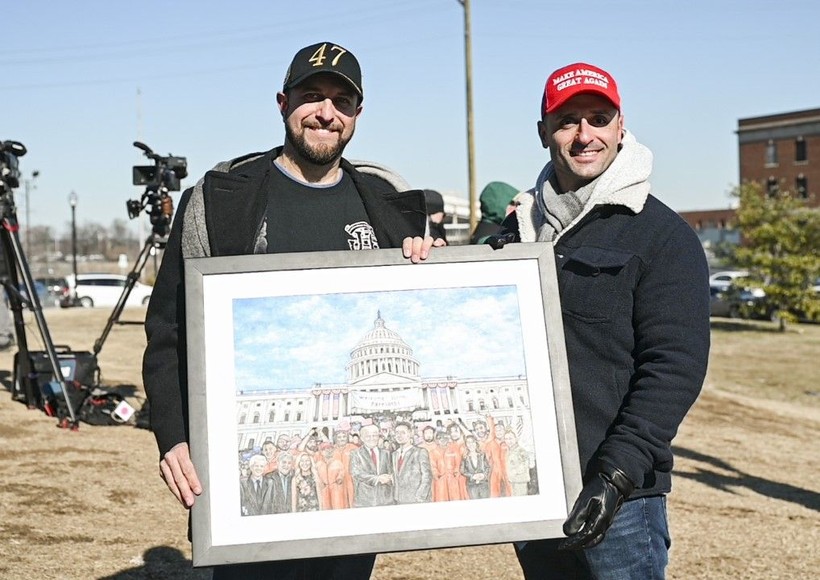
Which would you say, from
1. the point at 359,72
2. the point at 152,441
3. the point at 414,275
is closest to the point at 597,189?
the point at 414,275

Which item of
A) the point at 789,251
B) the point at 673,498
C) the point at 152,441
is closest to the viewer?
the point at 673,498

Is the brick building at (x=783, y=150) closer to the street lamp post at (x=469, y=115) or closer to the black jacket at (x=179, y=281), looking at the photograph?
the street lamp post at (x=469, y=115)

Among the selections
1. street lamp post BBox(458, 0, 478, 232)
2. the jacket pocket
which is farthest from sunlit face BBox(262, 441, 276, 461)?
street lamp post BBox(458, 0, 478, 232)

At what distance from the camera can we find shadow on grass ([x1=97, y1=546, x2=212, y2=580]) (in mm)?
5320

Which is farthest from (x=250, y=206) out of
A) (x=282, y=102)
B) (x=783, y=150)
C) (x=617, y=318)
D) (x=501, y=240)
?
(x=783, y=150)

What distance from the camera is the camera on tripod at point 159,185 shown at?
9.86 meters

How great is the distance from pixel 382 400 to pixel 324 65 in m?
1.05

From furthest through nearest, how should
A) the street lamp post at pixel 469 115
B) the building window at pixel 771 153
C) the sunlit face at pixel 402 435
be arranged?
1. the building window at pixel 771 153
2. the street lamp post at pixel 469 115
3. the sunlit face at pixel 402 435

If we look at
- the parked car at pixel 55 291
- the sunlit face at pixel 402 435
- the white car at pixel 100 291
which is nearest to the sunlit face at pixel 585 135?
the sunlit face at pixel 402 435

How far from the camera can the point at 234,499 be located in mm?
2537

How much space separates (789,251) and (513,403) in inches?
1183

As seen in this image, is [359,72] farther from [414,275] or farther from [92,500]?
[92,500]

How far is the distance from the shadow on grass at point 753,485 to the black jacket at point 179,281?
659 cm

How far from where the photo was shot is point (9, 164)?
973 cm
